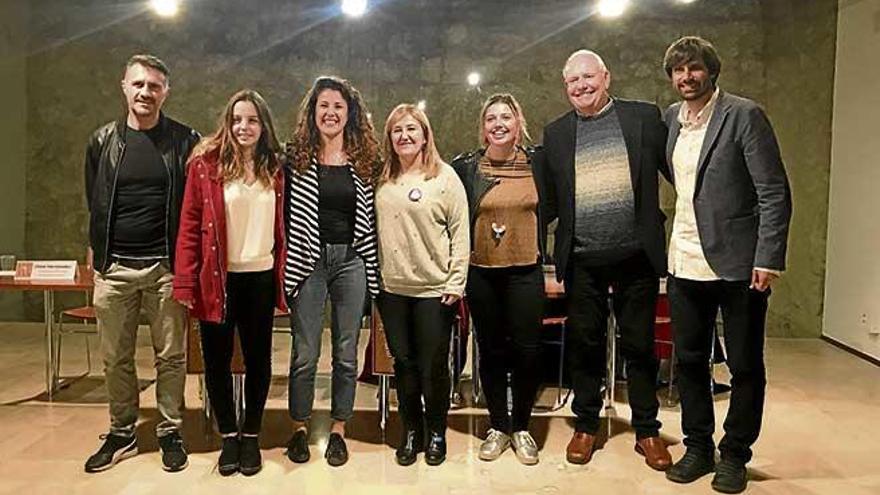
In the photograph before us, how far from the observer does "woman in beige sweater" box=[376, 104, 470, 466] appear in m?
3.28

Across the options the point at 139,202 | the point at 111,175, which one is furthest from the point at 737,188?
the point at 111,175

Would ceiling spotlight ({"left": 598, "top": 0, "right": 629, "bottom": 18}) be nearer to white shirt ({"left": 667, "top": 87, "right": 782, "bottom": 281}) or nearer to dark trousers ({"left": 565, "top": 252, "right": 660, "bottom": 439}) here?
white shirt ({"left": 667, "top": 87, "right": 782, "bottom": 281})

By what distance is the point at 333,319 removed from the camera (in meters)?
3.43

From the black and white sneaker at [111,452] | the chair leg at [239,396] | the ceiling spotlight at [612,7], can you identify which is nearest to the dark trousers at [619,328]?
the chair leg at [239,396]

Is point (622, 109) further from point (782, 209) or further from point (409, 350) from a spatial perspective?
point (409, 350)

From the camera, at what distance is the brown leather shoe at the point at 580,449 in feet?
11.5

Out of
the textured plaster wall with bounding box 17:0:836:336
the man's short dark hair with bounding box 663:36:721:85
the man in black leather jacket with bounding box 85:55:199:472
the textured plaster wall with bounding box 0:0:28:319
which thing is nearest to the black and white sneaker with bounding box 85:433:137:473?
the man in black leather jacket with bounding box 85:55:199:472

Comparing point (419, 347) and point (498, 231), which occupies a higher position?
point (498, 231)

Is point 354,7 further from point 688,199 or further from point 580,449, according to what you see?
point 580,449

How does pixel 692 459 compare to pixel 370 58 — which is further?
pixel 370 58

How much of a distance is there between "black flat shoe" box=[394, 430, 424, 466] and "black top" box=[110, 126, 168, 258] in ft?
4.14

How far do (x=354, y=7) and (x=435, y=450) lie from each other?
13.0 ft

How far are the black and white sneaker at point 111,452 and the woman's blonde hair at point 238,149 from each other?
1200 mm

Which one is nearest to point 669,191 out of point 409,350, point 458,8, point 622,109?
point 458,8
